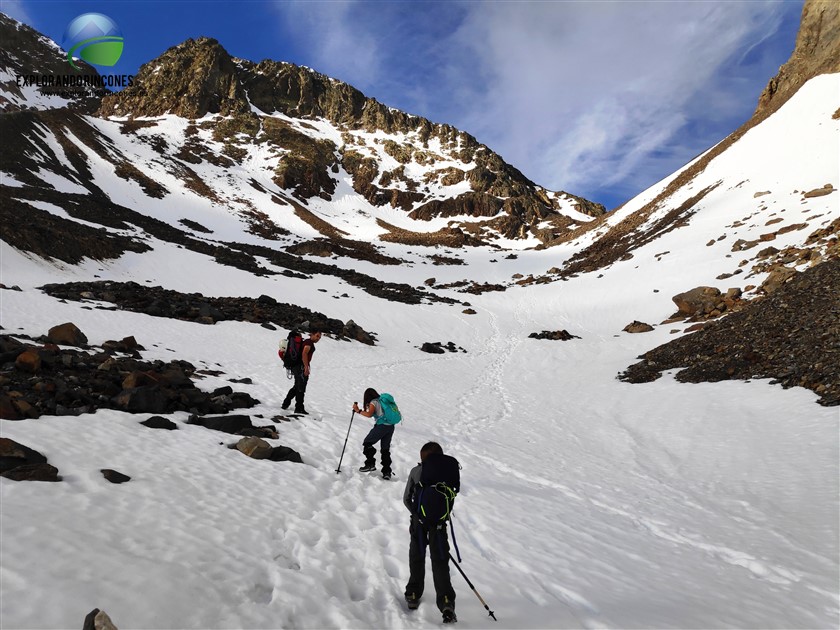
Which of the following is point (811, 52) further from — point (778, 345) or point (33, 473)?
point (33, 473)

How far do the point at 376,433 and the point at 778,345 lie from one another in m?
15.9

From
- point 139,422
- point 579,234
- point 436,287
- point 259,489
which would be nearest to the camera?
point 259,489

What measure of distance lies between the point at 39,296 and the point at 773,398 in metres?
29.0

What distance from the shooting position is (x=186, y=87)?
12738 centimetres

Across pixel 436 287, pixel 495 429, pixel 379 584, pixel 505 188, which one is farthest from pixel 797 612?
pixel 505 188

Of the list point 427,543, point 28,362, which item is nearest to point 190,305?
point 28,362

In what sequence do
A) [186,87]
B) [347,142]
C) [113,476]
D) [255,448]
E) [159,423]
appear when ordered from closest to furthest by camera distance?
[113,476], [255,448], [159,423], [186,87], [347,142]

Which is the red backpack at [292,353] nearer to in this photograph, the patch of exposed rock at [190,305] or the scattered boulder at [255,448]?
the scattered boulder at [255,448]

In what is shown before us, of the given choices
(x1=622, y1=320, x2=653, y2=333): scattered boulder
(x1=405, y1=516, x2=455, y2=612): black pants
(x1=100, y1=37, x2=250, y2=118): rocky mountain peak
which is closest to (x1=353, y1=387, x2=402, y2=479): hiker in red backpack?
(x1=405, y1=516, x2=455, y2=612): black pants

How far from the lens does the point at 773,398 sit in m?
13.0

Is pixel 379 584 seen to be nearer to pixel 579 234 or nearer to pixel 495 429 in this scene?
pixel 495 429

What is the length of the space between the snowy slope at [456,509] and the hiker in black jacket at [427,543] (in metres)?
0.28

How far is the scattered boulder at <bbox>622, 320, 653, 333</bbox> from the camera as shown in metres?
28.9

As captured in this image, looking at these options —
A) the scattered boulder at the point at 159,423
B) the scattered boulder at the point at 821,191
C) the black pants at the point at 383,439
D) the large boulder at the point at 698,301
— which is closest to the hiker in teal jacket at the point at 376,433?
the black pants at the point at 383,439
